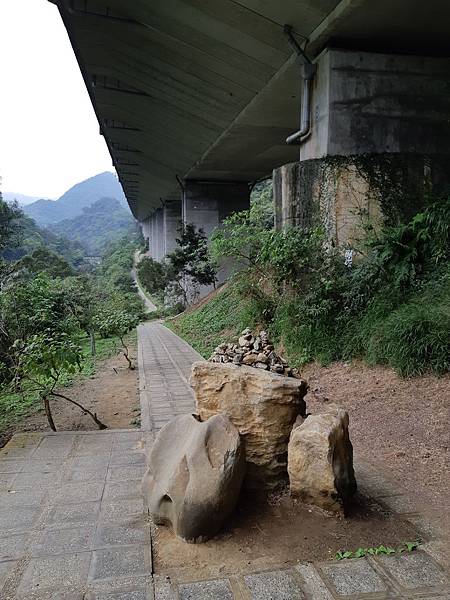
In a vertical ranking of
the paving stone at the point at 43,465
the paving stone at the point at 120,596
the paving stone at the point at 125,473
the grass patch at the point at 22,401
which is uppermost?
the paving stone at the point at 120,596

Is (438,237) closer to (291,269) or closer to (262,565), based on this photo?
(291,269)

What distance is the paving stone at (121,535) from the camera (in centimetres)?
254

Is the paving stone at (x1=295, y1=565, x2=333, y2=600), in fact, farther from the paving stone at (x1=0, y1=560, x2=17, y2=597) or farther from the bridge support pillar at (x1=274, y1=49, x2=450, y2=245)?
the bridge support pillar at (x1=274, y1=49, x2=450, y2=245)

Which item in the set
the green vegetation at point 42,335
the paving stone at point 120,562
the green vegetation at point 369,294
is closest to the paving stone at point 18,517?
the paving stone at point 120,562

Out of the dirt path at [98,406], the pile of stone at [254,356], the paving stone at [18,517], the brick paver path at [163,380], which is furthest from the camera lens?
the brick paver path at [163,380]

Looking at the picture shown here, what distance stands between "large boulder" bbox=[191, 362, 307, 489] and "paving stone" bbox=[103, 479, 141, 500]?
85 cm

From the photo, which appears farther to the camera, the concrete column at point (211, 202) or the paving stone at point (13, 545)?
the concrete column at point (211, 202)

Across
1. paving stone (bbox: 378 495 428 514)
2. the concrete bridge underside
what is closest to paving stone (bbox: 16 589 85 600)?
paving stone (bbox: 378 495 428 514)

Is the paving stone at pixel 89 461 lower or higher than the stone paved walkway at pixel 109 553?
lower

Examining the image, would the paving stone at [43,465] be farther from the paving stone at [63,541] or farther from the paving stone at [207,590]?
the paving stone at [207,590]

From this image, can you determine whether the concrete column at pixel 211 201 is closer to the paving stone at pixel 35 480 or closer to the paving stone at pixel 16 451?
the paving stone at pixel 16 451

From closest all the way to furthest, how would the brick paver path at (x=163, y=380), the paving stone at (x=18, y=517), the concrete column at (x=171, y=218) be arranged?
the paving stone at (x=18, y=517) < the brick paver path at (x=163, y=380) < the concrete column at (x=171, y=218)

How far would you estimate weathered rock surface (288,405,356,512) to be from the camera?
2.62 m

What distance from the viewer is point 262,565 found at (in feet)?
7.49
